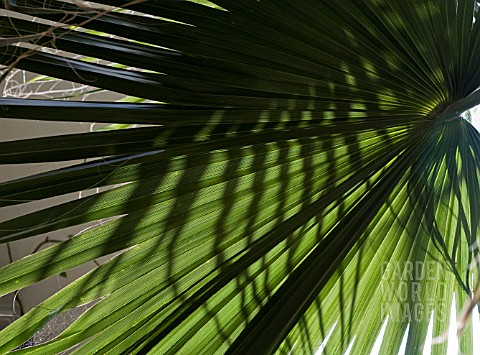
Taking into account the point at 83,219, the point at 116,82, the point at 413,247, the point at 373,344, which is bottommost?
the point at 373,344

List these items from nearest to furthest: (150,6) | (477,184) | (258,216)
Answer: (150,6) < (258,216) < (477,184)

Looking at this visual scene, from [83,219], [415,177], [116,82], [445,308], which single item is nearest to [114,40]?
[116,82]

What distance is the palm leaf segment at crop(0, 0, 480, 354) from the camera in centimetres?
48

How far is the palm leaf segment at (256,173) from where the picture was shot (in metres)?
0.48

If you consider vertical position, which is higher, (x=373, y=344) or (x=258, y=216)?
(x=258, y=216)

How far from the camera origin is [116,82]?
485mm

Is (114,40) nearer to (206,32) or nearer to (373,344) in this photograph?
(206,32)

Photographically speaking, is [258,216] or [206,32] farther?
[258,216]

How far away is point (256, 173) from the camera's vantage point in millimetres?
591

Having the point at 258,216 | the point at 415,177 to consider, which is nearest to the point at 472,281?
the point at 415,177

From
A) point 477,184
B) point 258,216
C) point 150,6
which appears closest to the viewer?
point 150,6

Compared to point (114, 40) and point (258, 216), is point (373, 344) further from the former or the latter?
point (114, 40)

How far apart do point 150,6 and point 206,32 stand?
5 cm

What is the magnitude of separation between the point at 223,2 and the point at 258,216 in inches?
8.2
